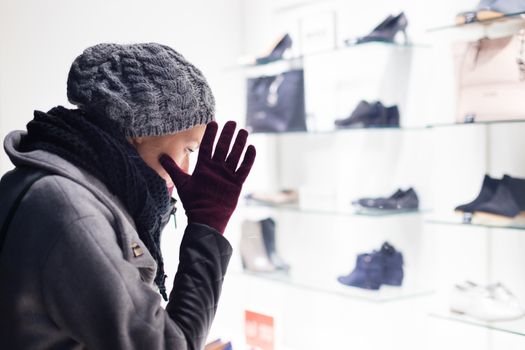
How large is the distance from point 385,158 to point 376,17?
0.74 meters

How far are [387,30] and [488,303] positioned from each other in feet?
4.49

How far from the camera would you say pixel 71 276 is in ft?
4.21

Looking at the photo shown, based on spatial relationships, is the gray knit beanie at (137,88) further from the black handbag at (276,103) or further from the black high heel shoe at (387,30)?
the black handbag at (276,103)

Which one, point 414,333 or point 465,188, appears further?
point 414,333

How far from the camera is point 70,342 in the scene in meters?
1.36

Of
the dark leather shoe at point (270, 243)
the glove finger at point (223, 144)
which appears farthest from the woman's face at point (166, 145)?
the dark leather shoe at point (270, 243)

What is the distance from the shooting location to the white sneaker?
277cm

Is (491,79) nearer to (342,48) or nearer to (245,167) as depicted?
(342,48)

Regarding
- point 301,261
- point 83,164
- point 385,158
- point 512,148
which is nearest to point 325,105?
point 385,158

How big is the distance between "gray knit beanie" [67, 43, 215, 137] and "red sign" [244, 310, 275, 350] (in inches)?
71.6

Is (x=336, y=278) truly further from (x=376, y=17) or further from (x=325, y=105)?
(x=376, y=17)

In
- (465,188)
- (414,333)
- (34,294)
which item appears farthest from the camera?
(414,333)

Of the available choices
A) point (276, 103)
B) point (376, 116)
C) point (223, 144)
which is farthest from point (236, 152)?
point (276, 103)

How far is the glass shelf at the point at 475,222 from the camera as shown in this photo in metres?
2.76
